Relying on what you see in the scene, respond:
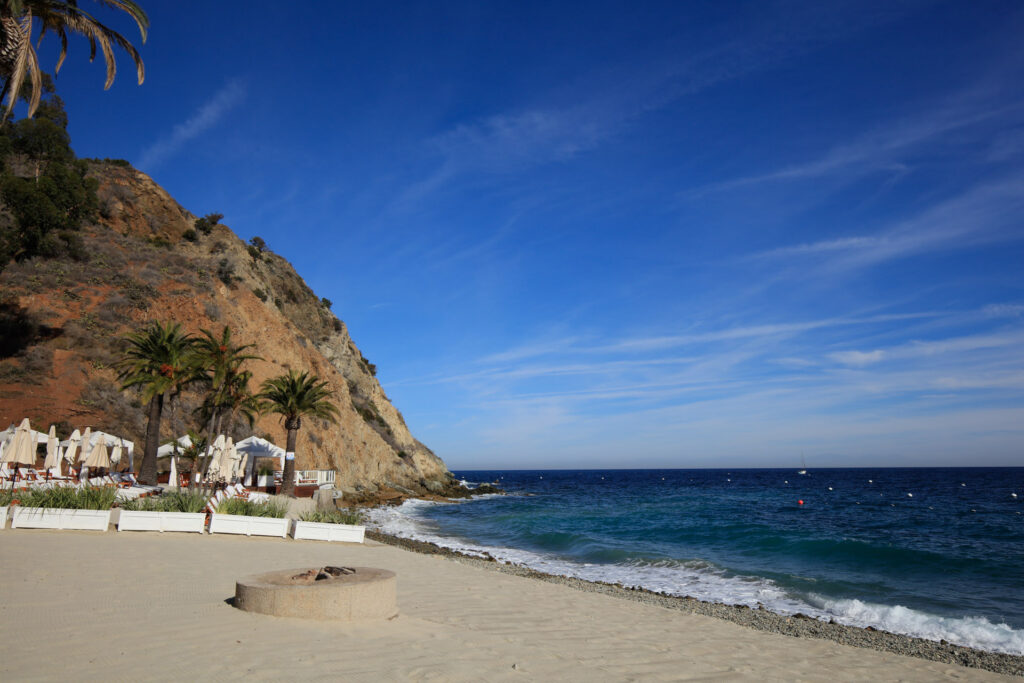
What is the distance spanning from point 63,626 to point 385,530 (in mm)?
20864

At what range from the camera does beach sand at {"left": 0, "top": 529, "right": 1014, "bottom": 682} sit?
18.4 feet

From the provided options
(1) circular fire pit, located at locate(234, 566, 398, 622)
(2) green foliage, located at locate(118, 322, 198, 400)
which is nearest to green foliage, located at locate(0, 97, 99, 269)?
(2) green foliage, located at locate(118, 322, 198, 400)

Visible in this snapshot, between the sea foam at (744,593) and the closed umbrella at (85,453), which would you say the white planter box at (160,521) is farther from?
the sea foam at (744,593)

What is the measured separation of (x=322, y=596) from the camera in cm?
706

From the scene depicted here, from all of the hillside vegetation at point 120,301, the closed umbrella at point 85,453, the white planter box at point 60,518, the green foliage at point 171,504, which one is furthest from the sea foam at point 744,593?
the hillside vegetation at point 120,301

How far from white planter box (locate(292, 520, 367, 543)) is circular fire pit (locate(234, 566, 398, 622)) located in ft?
30.2

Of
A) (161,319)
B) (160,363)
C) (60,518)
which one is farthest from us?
(161,319)

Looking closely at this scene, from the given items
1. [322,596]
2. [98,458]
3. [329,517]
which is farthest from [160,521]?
[322,596]

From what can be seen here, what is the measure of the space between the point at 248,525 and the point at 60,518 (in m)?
4.27

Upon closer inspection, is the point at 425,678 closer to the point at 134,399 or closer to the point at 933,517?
the point at 134,399

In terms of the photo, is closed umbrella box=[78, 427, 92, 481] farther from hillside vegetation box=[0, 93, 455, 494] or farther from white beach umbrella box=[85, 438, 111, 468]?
hillside vegetation box=[0, 93, 455, 494]

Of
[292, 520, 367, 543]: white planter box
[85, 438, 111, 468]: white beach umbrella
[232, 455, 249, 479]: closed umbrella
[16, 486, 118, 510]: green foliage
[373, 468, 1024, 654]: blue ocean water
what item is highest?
[85, 438, 111, 468]: white beach umbrella

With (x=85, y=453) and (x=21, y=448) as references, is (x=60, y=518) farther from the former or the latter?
(x=85, y=453)

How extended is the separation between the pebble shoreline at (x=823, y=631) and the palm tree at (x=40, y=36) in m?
15.9
